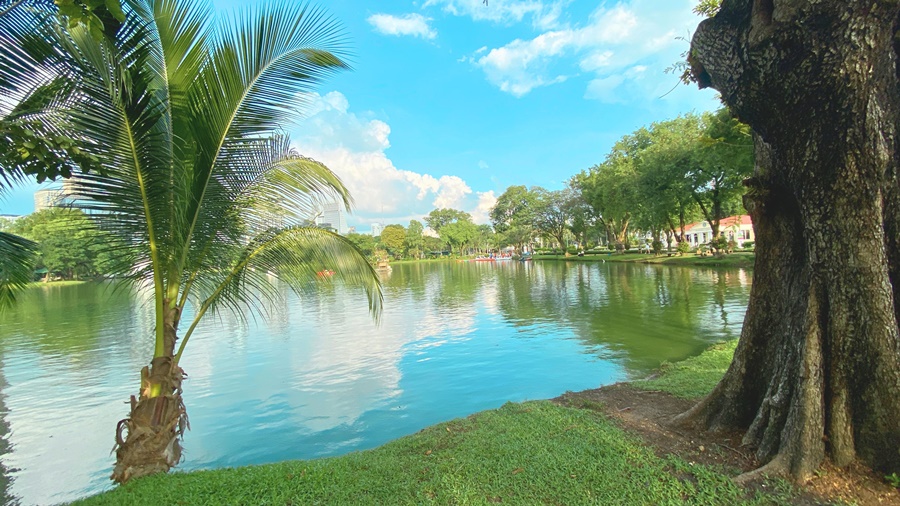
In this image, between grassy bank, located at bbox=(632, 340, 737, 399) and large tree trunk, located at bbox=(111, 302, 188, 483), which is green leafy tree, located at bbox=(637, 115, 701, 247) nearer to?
grassy bank, located at bbox=(632, 340, 737, 399)

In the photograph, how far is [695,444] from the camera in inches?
147

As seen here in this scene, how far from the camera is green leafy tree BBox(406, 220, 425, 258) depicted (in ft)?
287

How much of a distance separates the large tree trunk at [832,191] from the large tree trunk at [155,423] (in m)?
4.98

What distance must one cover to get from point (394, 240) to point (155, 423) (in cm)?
8193

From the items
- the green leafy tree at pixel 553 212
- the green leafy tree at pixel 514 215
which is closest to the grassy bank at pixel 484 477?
the green leafy tree at pixel 553 212

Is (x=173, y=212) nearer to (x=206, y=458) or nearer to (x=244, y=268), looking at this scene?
(x=244, y=268)

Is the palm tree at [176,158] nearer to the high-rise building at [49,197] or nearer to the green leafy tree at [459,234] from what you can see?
the high-rise building at [49,197]

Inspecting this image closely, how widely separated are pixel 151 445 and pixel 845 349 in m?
5.65

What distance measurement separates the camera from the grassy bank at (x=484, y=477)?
301cm

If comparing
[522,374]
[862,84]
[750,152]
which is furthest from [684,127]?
[862,84]

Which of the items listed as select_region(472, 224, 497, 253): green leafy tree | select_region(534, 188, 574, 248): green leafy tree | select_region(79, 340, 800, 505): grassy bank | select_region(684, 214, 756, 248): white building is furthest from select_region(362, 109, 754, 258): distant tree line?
select_region(472, 224, 497, 253): green leafy tree

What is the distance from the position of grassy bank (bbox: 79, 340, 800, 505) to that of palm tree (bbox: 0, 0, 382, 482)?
1.06 m

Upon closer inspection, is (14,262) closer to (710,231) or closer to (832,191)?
(832,191)

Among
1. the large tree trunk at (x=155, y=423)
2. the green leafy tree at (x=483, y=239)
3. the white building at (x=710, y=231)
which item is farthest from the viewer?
the green leafy tree at (x=483, y=239)
